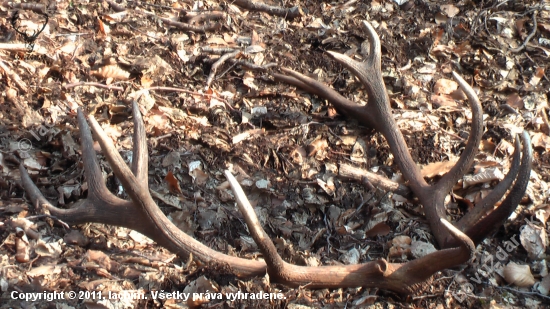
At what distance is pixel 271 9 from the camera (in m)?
5.20

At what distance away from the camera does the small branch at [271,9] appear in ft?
16.9

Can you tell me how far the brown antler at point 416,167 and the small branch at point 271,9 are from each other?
89 cm

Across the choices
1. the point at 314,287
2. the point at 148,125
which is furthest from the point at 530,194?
the point at 148,125

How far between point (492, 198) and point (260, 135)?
165 cm

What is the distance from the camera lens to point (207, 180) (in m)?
3.75

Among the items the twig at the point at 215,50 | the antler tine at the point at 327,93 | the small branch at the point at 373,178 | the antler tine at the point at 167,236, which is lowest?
the antler tine at the point at 167,236

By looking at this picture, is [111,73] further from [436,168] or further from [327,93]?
[436,168]

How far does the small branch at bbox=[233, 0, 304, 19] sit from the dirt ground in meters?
0.04

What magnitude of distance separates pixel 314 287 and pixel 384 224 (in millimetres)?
823

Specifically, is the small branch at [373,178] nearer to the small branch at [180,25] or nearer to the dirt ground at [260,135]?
the dirt ground at [260,135]

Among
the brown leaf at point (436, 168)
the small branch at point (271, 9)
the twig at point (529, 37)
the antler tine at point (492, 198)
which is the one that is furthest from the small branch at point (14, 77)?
the twig at point (529, 37)

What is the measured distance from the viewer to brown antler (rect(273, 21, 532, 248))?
9.87ft

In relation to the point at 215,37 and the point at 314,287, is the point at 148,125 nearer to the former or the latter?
the point at 215,37

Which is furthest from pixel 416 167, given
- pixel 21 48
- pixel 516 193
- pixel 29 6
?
pixel 29 6
